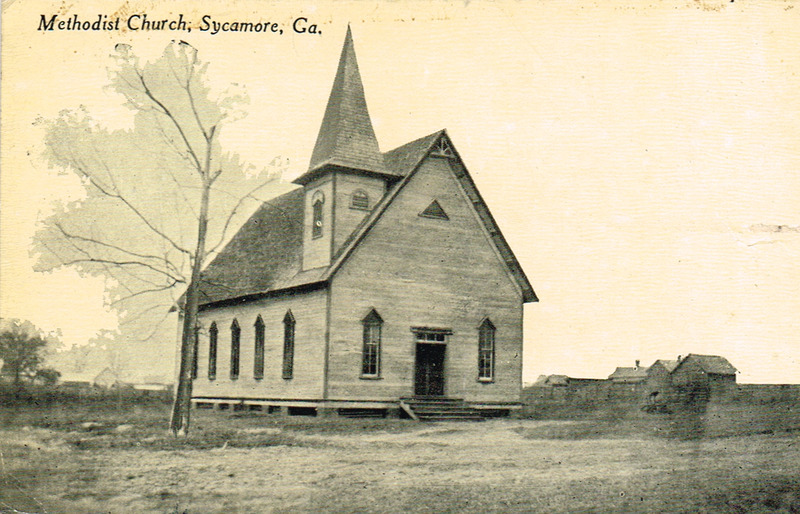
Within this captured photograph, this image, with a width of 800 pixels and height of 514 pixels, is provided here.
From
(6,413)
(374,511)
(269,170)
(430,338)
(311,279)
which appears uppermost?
(269,170)

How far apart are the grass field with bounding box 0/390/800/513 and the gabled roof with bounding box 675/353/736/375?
1100mm

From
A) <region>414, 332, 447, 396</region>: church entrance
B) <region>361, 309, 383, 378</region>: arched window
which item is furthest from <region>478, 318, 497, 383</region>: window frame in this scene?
<region>361, 309, 383, 378</region>: arched window

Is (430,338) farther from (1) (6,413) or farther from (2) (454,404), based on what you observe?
(1) (6,413)

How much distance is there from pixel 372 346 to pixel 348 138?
612 centimetres

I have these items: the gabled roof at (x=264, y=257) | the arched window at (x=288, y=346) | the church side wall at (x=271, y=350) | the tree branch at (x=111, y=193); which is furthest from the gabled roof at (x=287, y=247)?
the tree branch at (x=111, y=193)

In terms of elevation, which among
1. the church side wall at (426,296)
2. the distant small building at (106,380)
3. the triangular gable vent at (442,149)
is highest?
the triangular gable vent at (442,149)

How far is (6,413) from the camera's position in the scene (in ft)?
51.9

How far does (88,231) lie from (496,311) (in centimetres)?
1297

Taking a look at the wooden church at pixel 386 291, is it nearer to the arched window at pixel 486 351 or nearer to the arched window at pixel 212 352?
the arched window at pixel 486 351

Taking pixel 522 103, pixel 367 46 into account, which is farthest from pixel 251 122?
pixel 522 103

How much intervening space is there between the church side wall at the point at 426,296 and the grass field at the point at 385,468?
440 cm

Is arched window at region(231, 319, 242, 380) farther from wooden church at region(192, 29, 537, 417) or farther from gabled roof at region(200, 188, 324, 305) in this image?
wooden church at region(192, 29, 537, 417)

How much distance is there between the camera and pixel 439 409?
78.5 ft

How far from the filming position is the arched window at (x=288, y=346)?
25.0 m
